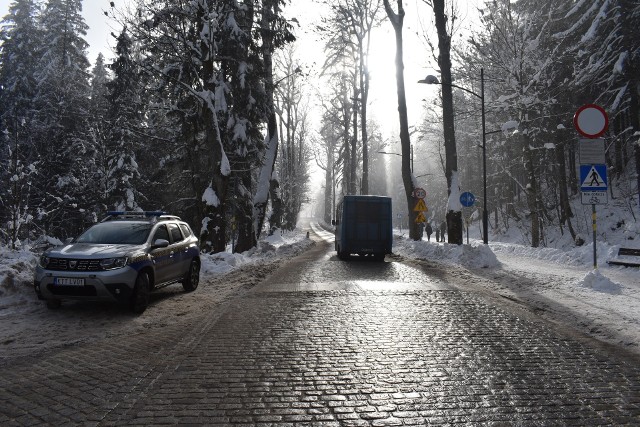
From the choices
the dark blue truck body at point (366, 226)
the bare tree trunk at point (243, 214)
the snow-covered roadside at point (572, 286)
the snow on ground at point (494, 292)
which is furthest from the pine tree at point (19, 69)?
the snow-covered roadside at point (572, 286)

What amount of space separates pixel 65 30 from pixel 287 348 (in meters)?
43.8

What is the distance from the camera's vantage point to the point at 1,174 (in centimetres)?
3241

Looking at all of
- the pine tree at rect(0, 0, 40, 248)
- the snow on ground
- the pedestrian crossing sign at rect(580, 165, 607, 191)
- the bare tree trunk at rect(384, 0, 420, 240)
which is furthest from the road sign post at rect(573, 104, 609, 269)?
the pine tree at rect(0, 0, 40, 248)

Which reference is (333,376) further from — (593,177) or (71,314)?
(593,177)

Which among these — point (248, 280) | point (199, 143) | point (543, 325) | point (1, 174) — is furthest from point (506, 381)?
point (1, 174)

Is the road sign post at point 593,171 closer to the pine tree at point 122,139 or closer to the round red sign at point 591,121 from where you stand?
the round red sign at point 591,121

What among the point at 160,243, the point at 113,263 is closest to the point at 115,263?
the point at 113,263

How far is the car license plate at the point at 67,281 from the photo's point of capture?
26.0 ft

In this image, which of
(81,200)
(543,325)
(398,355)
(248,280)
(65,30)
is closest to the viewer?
(398,355)

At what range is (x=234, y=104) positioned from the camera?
2205cm

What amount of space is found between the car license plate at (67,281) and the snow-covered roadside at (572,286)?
790cm

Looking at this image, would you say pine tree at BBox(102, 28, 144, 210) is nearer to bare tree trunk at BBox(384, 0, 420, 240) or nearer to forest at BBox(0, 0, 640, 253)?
forest at BBox(0, 0, 640, 253)

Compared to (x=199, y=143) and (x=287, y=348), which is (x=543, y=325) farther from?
(x=199, y=143)

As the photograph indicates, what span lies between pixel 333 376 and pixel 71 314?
5622 millimetres
